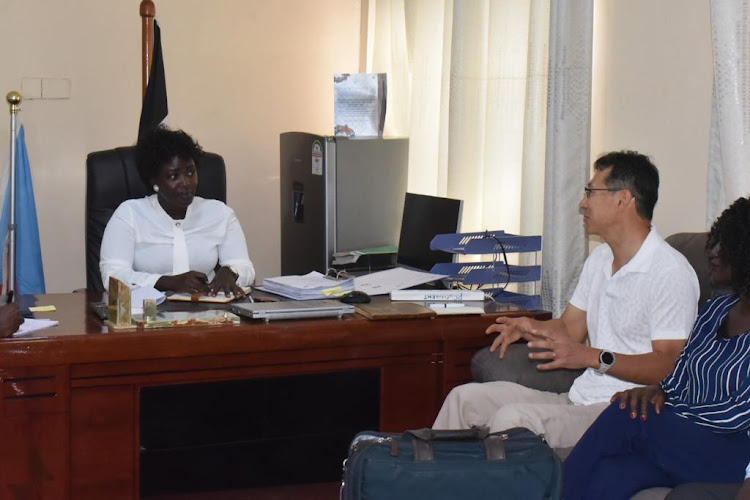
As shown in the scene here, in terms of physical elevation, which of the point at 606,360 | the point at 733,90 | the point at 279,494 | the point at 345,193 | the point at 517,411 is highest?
the point at 733,90

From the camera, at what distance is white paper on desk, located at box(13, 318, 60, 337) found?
8.88 ft

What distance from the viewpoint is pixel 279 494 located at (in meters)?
3.34

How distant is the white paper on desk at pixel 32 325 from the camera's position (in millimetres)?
2707

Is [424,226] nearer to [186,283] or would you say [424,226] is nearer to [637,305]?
[186,283]

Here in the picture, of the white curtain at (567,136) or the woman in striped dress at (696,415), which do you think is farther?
the white curtain at (567,136)

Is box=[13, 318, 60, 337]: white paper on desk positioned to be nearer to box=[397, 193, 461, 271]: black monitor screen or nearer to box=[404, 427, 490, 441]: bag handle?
box=[404, 427, 490, 441]: bag handle

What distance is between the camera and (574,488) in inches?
93.8

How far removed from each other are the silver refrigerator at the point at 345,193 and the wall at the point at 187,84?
637 millimetres

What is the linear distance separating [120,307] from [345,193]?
1.83 metres

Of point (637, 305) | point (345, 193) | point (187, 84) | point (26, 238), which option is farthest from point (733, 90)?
point (187, 84)

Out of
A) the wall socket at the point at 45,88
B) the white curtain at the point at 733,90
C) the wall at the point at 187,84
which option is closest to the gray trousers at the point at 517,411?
the white curtain at the point at 733,90

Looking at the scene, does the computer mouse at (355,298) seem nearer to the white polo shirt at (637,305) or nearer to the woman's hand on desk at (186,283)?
the woman's hand on desk at (186,283)

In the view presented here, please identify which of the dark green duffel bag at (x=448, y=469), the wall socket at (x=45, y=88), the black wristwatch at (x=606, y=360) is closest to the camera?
the dark green duffel bag at (x=448, y=469)

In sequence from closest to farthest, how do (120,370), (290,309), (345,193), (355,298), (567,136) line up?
(120,370), (290,309), (355,298), (567,136), (345,193)
